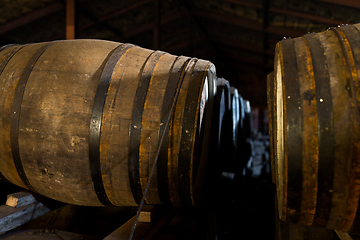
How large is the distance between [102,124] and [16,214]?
1073 millimetres

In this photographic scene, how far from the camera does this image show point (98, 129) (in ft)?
4.85

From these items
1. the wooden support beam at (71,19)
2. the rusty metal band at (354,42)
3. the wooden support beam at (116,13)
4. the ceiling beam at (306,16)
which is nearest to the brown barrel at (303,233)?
the rusty metal band at (354,42)

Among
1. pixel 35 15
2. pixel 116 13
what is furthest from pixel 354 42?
pixel 116 13

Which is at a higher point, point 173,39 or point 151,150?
point 173,39

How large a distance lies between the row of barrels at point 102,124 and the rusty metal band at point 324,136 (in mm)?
697

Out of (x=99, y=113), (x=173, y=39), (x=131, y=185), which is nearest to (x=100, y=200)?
(x=131, y=185)

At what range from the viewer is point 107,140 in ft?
4.88

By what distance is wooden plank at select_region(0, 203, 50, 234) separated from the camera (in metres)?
1.70

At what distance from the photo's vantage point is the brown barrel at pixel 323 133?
1.05m

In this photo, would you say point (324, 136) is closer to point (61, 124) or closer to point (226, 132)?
point (61, 124)

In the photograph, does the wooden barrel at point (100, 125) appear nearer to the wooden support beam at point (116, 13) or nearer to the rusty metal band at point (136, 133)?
the rusty metal band at point (136, 133)

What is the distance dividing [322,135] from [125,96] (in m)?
1.15

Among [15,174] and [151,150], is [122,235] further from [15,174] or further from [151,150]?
[15,174]

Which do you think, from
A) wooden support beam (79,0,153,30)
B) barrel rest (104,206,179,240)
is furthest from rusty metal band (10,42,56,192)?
wooden support beam (79,0,153,30)
